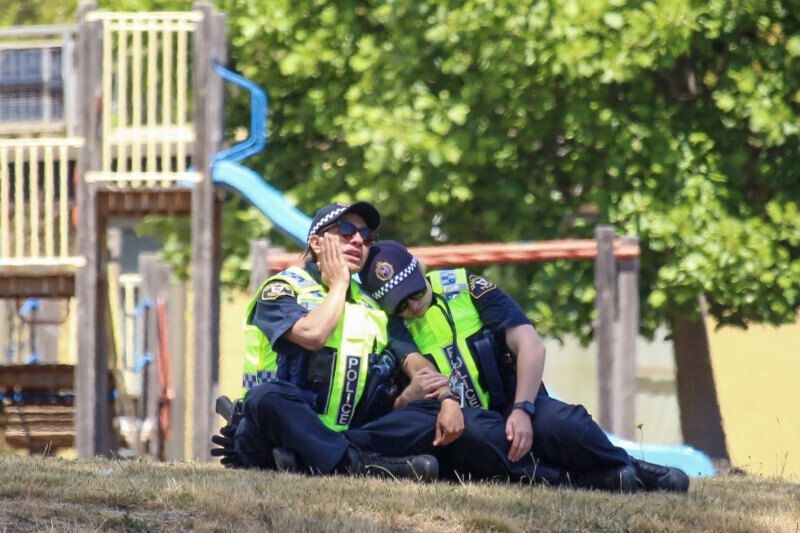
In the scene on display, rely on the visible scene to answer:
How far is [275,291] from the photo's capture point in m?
7.08

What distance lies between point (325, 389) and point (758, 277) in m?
6.30

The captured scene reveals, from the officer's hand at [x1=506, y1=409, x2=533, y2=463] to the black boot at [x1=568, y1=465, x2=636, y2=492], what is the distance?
259 millimetres

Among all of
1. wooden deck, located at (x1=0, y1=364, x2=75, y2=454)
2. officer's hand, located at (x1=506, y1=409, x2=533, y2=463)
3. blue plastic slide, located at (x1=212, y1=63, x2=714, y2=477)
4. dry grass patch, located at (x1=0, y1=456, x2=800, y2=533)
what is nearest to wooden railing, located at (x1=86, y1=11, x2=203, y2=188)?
blue plastic slide, located at (x1=212, y1=63, x2=714, y2=477)

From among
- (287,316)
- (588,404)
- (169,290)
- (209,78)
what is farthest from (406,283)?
(588,404)

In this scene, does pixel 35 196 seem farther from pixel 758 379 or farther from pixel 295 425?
pixel 758 379

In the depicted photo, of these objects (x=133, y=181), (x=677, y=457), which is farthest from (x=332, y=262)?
(x=133, y=181)

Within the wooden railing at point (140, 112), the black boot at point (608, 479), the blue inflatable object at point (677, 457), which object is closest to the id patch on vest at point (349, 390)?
the black boot at point (608, 479)

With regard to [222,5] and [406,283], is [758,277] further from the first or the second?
[406,283]

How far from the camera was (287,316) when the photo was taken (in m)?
6.95

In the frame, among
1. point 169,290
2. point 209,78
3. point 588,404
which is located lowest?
point 588,404

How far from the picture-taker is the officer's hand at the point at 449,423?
686cm

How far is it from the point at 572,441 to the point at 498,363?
0.54 meters

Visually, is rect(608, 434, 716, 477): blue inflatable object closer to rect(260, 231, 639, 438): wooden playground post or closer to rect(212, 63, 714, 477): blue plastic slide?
rect(260, 231, 639, 438): wooden playground post

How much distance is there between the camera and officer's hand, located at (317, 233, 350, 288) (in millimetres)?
7027
